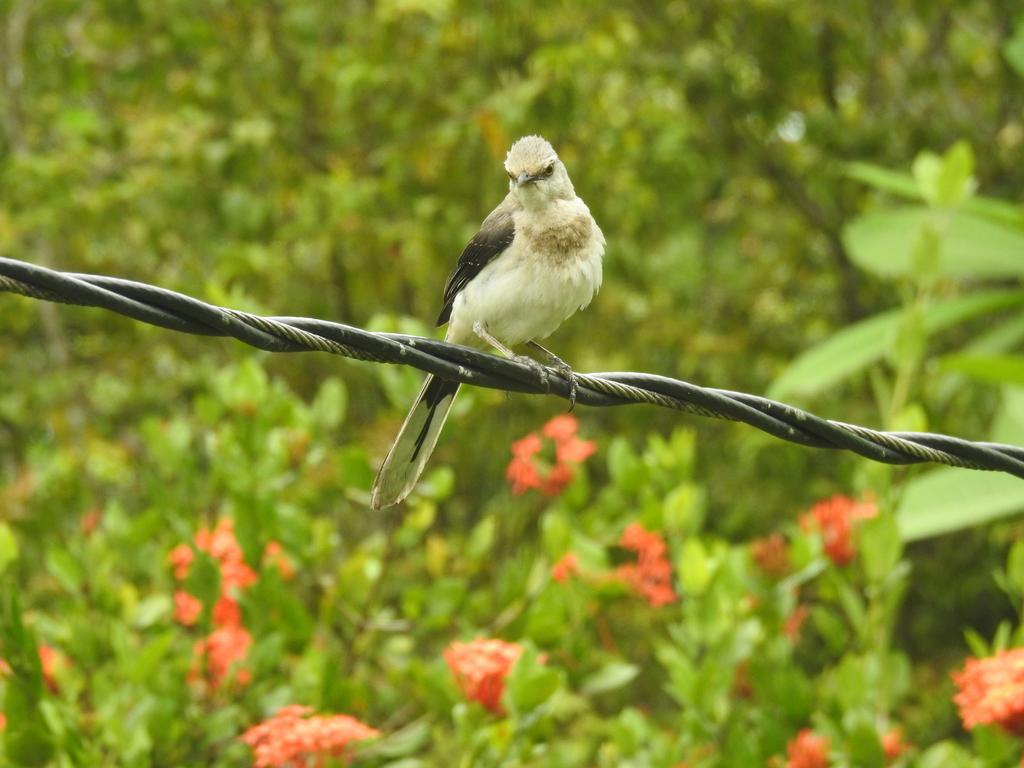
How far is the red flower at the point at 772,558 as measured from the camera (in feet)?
16.0

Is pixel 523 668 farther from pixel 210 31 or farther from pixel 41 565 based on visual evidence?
pixel 210 31

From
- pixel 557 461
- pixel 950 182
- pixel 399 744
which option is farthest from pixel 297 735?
pixel 950 182

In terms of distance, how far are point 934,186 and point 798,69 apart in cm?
358

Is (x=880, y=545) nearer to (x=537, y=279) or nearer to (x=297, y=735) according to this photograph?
(x=537, y=279)

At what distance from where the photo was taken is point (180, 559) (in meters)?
4.48

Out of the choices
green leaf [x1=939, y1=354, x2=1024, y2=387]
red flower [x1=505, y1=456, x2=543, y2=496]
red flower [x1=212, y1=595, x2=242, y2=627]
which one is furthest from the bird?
green leaf [x1=939, y1=354, x2=1024, y2=387]

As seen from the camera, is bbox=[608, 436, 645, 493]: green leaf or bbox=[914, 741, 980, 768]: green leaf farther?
bbox=[608, 436, 645, 493]: green leaf

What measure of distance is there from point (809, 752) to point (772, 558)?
3.74 feet

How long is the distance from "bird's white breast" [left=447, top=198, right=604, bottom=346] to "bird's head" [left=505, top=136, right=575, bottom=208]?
6 cm

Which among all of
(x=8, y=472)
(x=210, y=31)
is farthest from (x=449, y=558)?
(x=8, y=472)

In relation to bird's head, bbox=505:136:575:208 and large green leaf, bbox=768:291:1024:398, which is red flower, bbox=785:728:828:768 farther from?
large green leaf, bbox=768:291:1024:398

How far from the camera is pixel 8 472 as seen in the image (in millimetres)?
9242

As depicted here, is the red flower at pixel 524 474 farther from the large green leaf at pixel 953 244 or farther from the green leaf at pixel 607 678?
the large green leaf at pixel 953 244

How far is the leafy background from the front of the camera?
16.5 feet
